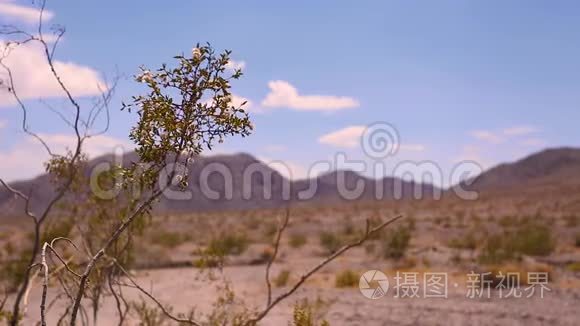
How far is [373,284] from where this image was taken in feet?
53.9

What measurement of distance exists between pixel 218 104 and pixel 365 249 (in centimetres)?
2046

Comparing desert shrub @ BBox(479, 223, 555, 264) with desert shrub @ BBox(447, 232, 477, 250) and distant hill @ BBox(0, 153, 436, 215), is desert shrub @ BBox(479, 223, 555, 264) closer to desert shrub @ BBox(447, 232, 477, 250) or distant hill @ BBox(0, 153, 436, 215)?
desert shrub @ BBox(447, 232, 477, 250)

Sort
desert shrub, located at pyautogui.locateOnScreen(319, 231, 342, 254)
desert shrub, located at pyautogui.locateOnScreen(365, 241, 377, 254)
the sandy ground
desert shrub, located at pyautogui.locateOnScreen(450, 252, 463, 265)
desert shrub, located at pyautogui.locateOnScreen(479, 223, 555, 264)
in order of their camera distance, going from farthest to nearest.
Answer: desert shrub, located at pyautogui.locateOnScreen(319, 231, 342, 254) → desert shrub, located at pyautogui.locateOnScreen(365, 241, 377, 254) → desert shrub, located at pyautogui.locateOnScreen(479, 223, 555, 264) → desert shrub, located at pyautogui.locateOnScreen(450, 252, 463, 265) → the sandy ground

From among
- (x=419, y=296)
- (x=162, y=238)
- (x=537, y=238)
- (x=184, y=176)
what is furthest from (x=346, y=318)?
(x=162, y=238)

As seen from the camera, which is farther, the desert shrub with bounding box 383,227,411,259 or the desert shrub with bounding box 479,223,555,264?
the desert shrub with bounding box 383,227,411,259

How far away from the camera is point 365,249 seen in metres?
24.0

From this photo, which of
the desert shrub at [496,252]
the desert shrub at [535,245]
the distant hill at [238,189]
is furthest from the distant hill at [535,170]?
the desert shrub at [496,252]

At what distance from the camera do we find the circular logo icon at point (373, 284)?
14.9 metres

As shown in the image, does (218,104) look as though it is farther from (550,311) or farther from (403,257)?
(403,257)

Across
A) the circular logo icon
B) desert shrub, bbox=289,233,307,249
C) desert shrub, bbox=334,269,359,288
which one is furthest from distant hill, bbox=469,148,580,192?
desert shrub, bbox=334,269,359,288

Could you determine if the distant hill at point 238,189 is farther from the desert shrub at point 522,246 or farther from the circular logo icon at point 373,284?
the circular logo icon at point 373,284

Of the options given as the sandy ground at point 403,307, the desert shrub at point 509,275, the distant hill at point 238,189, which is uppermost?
the distant hill at point 238,189

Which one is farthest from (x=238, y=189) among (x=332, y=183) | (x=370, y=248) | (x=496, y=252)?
(x=496, y=252)

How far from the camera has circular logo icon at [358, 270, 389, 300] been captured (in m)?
14.9
